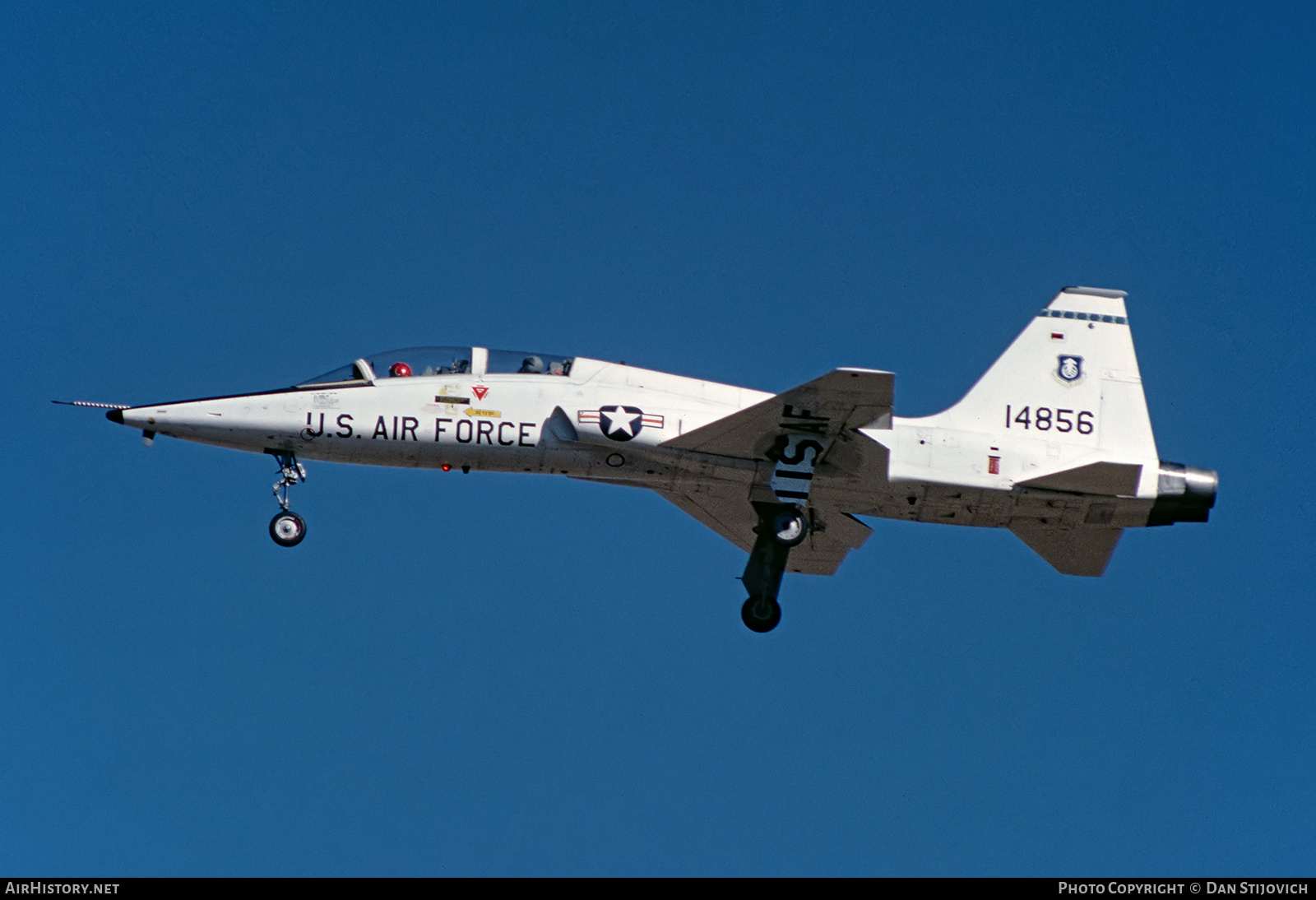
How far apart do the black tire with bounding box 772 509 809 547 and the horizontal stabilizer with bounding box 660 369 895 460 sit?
3.28ft

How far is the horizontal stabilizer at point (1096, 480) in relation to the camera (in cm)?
2364

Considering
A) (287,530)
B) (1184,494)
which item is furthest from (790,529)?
(287,530)

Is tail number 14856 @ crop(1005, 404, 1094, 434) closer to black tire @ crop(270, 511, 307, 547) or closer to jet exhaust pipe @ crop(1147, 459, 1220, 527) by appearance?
jet exhaust pipe @ crop(1147, 459, 1220, 527)

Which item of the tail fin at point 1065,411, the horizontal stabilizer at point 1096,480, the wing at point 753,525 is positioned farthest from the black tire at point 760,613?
the horizontal stabilizer at point 1096,480

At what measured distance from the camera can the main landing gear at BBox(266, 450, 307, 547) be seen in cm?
2391

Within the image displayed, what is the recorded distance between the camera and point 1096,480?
2378 cm

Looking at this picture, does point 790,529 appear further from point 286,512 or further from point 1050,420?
point 286,512

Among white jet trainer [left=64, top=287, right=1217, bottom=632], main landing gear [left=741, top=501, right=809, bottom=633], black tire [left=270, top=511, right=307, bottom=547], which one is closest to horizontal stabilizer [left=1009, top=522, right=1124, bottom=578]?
white jet trainer [left=64, top=287, right=1217, bottom=632]

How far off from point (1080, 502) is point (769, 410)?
16.1ft

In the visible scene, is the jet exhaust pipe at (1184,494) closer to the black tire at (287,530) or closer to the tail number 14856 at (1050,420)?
the tail number 14856 at (1050,420)
